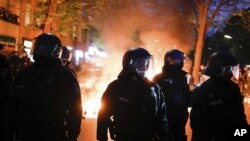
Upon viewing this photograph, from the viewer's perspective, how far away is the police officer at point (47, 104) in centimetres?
384

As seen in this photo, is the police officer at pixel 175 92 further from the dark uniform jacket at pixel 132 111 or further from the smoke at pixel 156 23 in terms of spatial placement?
the smoke at pixel 156 23

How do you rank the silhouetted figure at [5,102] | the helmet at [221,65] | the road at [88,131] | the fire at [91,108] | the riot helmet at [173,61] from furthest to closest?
the fire at [91,108] < the road at [88,131] < the riot helmet at [173,61] < the helmet at [221,65] < the silhouetted figure at [5,102]

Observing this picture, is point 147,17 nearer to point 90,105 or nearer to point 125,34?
point 125,34

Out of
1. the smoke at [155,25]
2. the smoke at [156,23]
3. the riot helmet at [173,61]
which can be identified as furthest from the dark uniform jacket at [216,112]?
the smoke at [156,23]

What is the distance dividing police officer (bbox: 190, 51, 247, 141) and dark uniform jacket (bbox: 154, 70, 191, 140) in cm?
141

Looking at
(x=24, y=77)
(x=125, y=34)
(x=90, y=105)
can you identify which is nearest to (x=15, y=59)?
(x=90, y=105)

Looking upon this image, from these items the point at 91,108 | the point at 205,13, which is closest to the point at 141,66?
the point at 91,108

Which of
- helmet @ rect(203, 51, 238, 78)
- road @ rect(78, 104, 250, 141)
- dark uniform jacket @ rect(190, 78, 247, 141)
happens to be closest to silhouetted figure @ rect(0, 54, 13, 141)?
dark uniform jacket @ rect(190, 78, 247, 141)

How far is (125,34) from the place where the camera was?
3288 cm

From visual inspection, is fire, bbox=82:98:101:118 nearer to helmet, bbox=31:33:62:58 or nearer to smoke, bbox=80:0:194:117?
helmet, bbox=31:33:62:58

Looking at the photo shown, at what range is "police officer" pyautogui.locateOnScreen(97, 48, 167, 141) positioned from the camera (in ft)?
13.3

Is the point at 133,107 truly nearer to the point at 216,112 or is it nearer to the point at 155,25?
the point at 216,112

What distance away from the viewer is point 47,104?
386 centimetres

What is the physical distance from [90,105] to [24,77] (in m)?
9.17
